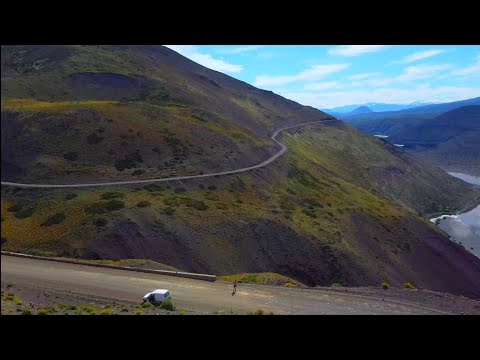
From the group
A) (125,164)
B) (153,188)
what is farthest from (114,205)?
(125,164)

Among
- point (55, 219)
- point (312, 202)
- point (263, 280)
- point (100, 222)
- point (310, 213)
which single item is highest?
point (55, 219)

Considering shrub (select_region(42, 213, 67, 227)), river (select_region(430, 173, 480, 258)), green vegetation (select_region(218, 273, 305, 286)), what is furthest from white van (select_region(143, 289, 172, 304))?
river (select_region(430, 173, 480, 258))

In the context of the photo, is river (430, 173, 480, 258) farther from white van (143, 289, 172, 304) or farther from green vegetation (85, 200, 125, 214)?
white van (143, 289, 172, 304)

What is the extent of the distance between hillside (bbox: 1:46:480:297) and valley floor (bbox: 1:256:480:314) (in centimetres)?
242

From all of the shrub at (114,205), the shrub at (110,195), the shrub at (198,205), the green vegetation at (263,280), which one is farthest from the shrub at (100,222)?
the green vegetation at (263,280)

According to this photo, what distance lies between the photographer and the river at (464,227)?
76.5 meters

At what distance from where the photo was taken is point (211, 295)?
22578mm

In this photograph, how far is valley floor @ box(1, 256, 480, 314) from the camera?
64.0 ft

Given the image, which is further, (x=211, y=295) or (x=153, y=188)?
(x=153, y=188)

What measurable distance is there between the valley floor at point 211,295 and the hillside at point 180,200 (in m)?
2.42

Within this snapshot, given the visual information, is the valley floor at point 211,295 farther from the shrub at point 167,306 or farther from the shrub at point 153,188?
the shrub at point 153,188

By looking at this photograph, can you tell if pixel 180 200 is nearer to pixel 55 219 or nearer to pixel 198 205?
pixel 198 205

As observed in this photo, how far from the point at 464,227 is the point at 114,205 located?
74506 mm

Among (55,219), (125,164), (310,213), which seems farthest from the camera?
(310,213)
